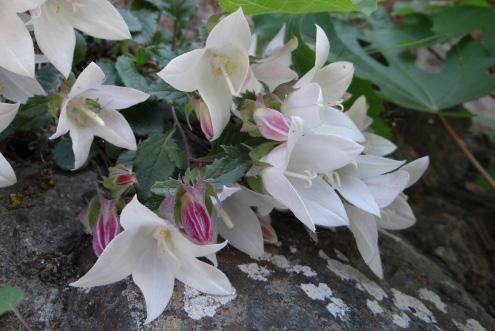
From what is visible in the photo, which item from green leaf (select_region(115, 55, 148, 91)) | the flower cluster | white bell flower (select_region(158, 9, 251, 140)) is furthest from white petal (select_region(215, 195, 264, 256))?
green leaf (select_region(115, 55, 148, 91))

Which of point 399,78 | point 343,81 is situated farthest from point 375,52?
point 343,81

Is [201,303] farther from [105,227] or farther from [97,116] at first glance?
[97,116]

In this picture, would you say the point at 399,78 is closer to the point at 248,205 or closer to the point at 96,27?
the point at 248,205

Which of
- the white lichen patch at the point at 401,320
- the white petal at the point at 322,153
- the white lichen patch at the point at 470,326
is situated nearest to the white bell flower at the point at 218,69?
the white petal at the point at 322,153

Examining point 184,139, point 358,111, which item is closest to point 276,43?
point 358,111

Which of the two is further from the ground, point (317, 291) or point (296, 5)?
point (296, 5)
